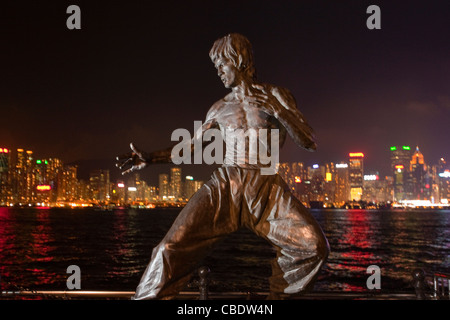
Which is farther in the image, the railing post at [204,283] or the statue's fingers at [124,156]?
the railing post at [204,283]

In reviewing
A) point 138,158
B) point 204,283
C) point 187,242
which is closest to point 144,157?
point 138,158

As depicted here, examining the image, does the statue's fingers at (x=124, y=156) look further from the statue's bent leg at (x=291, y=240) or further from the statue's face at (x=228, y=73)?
the statue's bent leg at (x=291, y=240)

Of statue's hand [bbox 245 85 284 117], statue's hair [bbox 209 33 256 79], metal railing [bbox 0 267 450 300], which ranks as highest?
statue's hair [bbox 209 33 256 79]

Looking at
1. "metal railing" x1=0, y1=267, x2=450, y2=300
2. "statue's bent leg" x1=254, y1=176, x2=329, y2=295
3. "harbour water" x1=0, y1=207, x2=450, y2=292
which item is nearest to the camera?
"statue's bent leg" x1=254, y1=176, x2=329, y2=295

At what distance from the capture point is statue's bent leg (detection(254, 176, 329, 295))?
160 inches

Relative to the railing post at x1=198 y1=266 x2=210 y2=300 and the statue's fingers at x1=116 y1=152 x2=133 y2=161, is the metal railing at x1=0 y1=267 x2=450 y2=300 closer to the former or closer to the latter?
the railing post at x1=198 y1=266 x2=210 y2=300

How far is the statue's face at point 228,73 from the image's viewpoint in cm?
464

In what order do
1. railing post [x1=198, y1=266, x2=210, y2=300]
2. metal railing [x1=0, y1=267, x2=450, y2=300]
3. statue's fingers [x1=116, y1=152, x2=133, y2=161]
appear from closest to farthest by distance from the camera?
statue's fingers [x1=116, y1=152, x2=133, y2=161] → metal railing [x1=0, y1=267, x2=450, y2=300] → railing post [x1=198, y1=266, x2=210, y2=300]

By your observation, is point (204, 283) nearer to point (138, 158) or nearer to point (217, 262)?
point (138, 158)

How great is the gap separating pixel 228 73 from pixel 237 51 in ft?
0.77

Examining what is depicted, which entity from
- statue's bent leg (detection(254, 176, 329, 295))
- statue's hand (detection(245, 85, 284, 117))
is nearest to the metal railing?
statue's bent leg (detection(254, 176, 329, 295))

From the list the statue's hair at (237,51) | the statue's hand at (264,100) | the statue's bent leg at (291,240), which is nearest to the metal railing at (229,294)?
the statue's bent leg at (291,240)

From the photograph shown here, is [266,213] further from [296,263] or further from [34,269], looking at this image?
[34,269]
